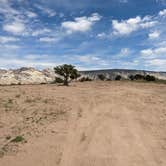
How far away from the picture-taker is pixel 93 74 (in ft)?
418

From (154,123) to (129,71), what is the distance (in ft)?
436

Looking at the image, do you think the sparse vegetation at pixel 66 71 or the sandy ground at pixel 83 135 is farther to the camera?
the sparse vegetation at pixel 66 71

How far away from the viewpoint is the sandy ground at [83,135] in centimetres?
716

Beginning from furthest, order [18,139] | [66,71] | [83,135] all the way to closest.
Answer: [66,71]
[83,135]
[18,139]

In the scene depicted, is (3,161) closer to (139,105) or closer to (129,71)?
(139,105)

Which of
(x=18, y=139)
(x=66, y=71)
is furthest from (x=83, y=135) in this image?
(x=66, y=71)

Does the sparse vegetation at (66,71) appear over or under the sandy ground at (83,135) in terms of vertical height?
over

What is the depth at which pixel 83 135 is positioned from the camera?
30.6 ft

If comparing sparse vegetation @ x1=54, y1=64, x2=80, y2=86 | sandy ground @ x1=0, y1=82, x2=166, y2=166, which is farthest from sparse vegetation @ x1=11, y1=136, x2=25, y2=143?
sparse vegetation @ x1=54, y1=64, x2=80, y2=86

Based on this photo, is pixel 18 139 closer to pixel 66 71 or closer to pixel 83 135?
pixel 83 135

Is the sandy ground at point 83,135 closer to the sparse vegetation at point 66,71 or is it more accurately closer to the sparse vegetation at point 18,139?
the sparse vegetation at point 18,139

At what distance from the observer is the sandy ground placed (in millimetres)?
7156

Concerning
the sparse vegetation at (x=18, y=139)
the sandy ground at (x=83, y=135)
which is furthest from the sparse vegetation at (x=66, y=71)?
the sparse vegetation at (x=18, y=139)

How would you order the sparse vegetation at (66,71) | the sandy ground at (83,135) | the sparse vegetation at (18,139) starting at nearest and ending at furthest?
the sandy ground at (83,135) → the sparse vegetation at (18,139) → the sparse vegetation at (66,71)
